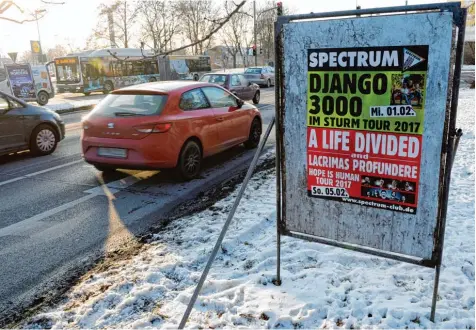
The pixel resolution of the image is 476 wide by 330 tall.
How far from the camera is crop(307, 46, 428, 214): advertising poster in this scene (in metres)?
2.62

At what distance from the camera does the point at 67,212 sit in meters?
5.58

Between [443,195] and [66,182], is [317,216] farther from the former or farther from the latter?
[66,182]

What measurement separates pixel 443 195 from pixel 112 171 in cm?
607

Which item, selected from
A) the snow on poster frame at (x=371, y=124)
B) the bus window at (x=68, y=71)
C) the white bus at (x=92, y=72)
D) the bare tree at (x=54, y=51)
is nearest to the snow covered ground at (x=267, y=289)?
the snow on poster frame at (x=371, y=124)

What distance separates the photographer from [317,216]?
10.4 feet

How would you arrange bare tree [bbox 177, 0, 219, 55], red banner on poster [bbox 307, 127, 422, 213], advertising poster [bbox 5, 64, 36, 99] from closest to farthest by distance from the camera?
red banner on poster [bbox 307, 127, 422, 213], bare tree [bbox 177, 0, 219, 55], advertising poster [bbox 5, 64, 36, 99]

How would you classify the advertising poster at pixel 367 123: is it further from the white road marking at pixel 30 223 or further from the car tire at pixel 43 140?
the car tire at pixel 43 140

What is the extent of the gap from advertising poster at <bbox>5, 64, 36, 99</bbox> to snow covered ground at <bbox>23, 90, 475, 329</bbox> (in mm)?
20933

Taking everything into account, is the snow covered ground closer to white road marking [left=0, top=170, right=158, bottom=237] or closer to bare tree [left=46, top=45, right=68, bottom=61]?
white road marking [left=0, top=170, right=158, bottom=237]

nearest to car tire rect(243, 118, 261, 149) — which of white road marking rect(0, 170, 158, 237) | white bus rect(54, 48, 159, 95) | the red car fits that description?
the red car

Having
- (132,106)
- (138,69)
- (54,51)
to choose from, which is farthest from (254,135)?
(54,51)

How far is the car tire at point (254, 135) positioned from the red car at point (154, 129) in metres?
1.69

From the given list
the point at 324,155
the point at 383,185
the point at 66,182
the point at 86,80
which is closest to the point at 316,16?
the point at 324,155

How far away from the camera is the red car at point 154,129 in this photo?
6.37 meters
